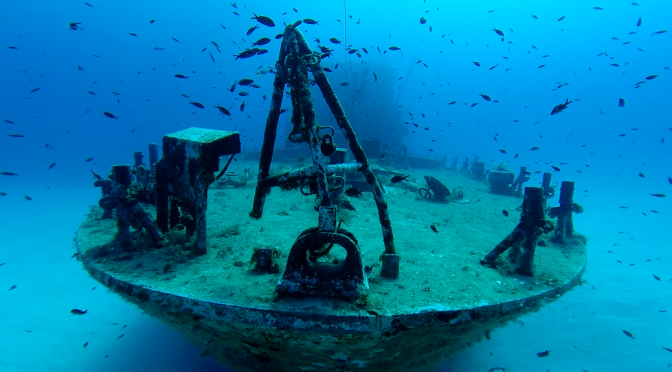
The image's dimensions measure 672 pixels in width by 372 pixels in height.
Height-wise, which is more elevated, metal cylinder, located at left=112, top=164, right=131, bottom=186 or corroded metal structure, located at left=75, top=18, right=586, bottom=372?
metal cylinder, located at left=112, top=164, right=131, bottom=186

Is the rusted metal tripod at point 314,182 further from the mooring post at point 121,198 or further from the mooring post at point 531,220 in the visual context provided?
the mooring post at point 531,220

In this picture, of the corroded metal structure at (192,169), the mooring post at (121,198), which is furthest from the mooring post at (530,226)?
the mooring post at (121,198)

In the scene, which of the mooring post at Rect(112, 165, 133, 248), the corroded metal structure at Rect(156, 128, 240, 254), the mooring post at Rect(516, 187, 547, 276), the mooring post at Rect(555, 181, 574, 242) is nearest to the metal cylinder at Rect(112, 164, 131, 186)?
the mooring post at Rect(112, 165, 133, 248)

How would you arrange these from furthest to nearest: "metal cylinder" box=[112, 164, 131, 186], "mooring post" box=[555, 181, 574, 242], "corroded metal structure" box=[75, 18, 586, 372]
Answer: "mooring post" box=[555, 181, 574, 242] → "metal cylinder" box=[112, 164, 131, 186] → "corroded metal structure" box=[75, 18, 586, 372]

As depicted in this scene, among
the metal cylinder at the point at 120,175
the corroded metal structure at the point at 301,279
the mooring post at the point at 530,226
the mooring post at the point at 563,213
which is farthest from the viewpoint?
the mooring post at the point at 563,213

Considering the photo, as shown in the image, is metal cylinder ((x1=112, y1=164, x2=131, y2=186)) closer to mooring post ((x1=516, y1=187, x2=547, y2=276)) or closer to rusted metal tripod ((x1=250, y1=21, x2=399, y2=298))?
rusted metal tripod ((x1=250, y1=21, x2=399, y2=298))

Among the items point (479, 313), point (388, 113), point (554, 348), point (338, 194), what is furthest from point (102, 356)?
point (388, 113)

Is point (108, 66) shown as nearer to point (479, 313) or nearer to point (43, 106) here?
point (43, 106)

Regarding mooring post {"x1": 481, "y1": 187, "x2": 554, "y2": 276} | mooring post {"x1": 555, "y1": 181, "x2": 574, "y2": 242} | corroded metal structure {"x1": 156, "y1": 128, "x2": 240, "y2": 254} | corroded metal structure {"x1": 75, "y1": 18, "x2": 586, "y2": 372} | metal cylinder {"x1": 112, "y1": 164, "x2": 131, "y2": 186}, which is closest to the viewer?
corroded metal structure {"x1": 75, "y1": 18, "x2": 586, "y2": 372}

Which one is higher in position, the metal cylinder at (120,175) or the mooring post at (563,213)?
the metal cylinder at (120,175)

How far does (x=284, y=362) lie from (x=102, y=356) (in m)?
5.49

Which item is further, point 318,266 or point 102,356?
point 102,356

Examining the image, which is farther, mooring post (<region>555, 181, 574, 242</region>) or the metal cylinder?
mooring post (<region>555, 181, 574, 242</region>)

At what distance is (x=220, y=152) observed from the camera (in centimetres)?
464
